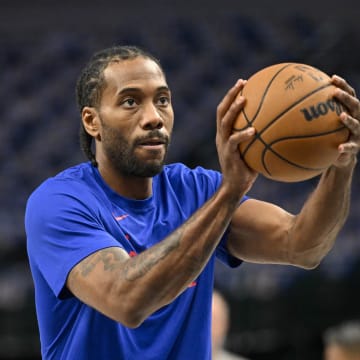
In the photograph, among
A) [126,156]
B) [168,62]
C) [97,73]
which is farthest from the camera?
[168,62]

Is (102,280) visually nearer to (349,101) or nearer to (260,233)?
(260,233)

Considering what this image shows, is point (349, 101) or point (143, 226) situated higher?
point (349, 101)

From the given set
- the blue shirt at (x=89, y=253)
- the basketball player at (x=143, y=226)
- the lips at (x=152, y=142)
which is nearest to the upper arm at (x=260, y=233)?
the basketball player at (x=143, y=226)

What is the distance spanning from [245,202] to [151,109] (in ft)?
2.00

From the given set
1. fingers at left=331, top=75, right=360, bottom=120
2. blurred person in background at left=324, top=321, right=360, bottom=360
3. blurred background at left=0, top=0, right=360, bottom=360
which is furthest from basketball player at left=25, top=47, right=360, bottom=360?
blurred background at left=0, top=0, right=360, bottom=360

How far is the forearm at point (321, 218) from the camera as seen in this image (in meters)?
3.06

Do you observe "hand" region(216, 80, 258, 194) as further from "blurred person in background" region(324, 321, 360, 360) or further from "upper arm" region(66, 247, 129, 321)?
"blurred person in background" region(324, 321, 360, 360)

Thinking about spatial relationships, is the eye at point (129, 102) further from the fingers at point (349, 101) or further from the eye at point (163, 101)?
the fingers at point (349, 101)

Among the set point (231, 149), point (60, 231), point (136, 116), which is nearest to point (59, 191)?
point (60, 231)

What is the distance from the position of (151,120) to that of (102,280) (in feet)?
2.16

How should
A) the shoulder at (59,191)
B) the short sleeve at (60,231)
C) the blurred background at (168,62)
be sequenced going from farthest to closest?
1. the blurred background at (168,62)
2. the shoulder at (59,191)
3. the short sleeve at (60,231)

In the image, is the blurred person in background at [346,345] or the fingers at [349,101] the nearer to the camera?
the fingers at [349,101]

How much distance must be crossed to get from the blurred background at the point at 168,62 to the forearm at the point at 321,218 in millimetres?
5780

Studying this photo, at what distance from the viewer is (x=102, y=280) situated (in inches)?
106
